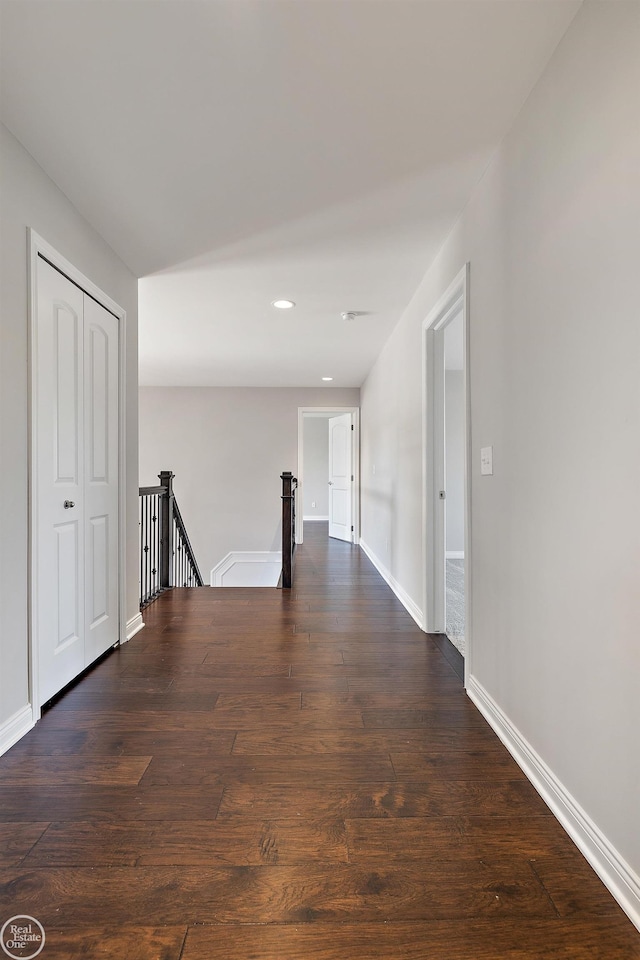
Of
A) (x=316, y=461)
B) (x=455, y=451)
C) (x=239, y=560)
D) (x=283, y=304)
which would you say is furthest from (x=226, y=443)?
(x=283, y=304)

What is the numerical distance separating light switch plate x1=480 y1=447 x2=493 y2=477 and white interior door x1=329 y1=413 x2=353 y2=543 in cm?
503

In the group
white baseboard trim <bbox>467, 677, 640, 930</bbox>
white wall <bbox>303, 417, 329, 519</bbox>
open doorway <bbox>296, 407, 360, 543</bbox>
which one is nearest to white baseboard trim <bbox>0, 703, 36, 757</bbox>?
white baseboard trim <bbox>467, 677, 640, 930</bbox>

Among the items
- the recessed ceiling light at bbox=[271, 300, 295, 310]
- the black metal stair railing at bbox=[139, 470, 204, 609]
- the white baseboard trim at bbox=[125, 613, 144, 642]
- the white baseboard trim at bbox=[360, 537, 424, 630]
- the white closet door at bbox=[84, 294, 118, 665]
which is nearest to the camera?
the white closet door at bbox=[84, 294, 118, 665]

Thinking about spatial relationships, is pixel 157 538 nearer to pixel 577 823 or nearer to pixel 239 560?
pixel 239 560

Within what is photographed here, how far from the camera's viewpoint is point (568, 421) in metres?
1.41

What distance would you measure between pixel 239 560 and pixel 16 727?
5.38m

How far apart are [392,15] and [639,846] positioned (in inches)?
90.8

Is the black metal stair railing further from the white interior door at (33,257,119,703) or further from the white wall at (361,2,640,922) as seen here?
the white wall at (361,2,640,922)

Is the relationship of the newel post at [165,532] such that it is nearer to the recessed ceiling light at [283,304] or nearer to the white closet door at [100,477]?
the white closet door at [100,477]

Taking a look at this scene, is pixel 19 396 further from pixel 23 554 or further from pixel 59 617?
pixel 59 617

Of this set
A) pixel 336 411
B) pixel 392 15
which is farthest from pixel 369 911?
pixel 336 411

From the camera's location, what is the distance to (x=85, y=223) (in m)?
2.49

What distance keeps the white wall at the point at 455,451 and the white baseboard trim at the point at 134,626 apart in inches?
178

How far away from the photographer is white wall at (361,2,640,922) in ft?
3.82
